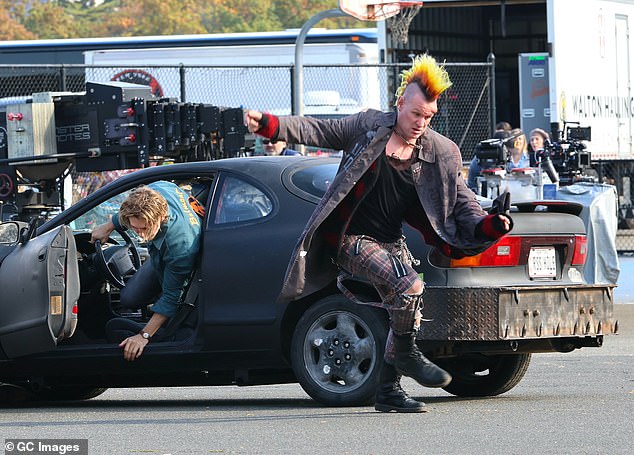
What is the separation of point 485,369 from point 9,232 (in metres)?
3.05

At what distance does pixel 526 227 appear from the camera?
27.1ft

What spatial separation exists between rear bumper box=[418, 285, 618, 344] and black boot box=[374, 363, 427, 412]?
296mm

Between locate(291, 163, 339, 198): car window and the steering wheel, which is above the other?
locate(291, 163, 339, 198): car window

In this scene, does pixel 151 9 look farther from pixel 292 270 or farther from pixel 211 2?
pixel 292 270

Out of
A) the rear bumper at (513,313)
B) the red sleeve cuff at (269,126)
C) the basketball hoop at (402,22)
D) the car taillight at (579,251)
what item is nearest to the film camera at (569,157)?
the basketball hoop at (402,22)

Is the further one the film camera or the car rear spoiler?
the film camera

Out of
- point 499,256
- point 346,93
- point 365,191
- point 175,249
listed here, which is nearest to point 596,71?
point 346,93

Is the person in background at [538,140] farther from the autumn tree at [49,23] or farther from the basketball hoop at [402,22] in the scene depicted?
the autumn tree at [49,23]

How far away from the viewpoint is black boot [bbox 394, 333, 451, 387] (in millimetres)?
7500

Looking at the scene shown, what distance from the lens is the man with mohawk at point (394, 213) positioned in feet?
24.3

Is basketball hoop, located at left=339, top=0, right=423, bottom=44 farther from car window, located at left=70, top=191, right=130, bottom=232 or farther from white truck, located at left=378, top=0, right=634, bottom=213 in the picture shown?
car window, located at left=70, top=191, right=130, bottom=232

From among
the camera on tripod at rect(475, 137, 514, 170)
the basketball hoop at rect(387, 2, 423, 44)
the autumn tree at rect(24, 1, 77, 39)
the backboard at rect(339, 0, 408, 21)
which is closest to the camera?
the camera on tripod at rect(475, 137, 514, 170)

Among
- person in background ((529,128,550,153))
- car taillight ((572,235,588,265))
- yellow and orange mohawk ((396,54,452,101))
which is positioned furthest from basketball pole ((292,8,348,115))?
yellow and orange mohawk ((396,54,452,101))

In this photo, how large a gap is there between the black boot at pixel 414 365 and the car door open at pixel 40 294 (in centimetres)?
200
